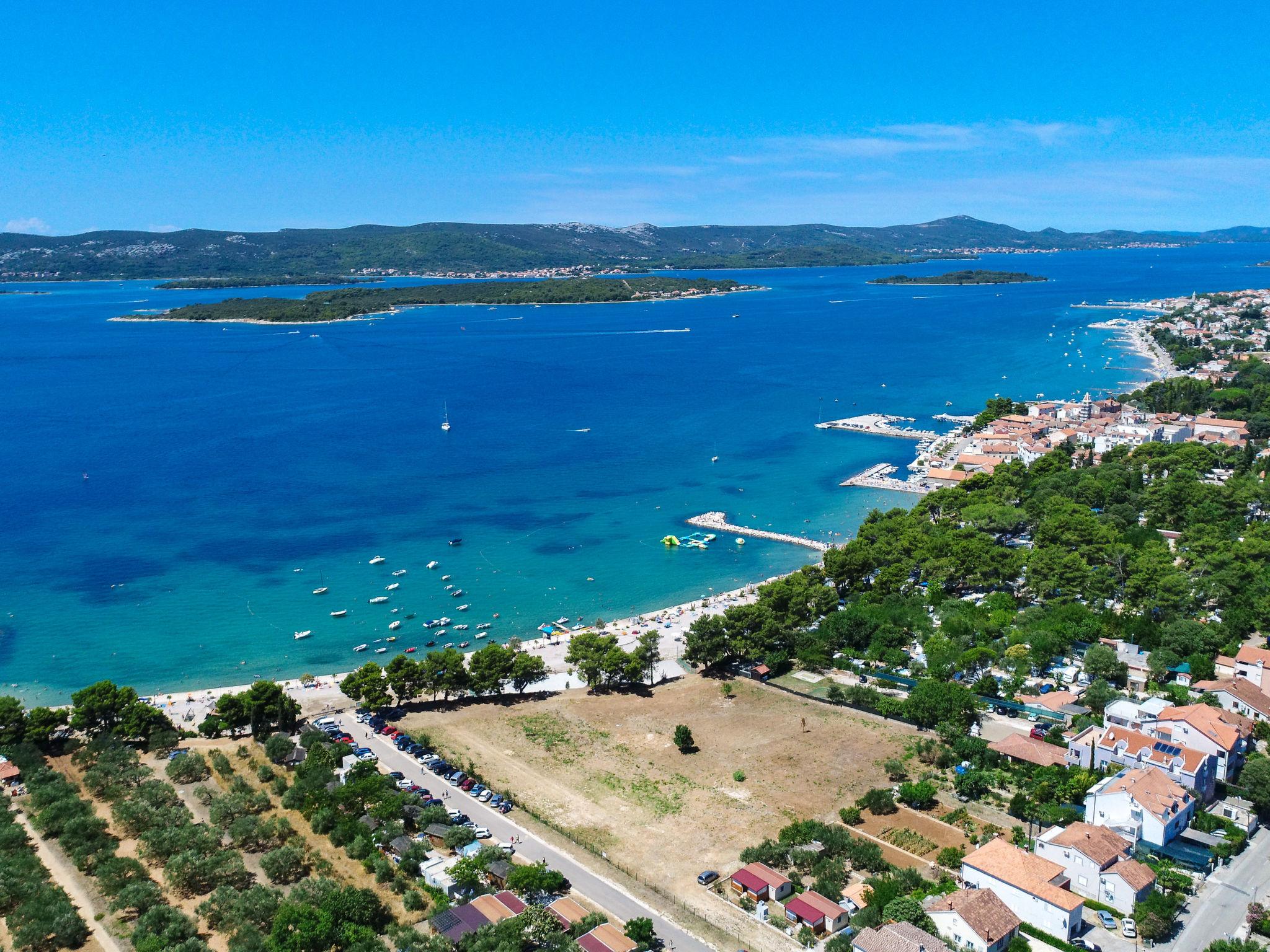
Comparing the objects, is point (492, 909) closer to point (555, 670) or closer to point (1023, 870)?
point (1023, 870)

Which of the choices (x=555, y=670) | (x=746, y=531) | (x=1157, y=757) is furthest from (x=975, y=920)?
(x=746, y=531)

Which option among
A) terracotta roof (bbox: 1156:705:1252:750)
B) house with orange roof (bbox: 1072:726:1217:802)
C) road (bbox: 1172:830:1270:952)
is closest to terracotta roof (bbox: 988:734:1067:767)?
house with orange roof (bbox: 1072:726:1217:802)

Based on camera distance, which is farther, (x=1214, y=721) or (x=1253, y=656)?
(x=1253, y=656)

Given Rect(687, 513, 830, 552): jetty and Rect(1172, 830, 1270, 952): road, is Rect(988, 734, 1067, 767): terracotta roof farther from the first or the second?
Rect(687, 513, 830, 552): jetty

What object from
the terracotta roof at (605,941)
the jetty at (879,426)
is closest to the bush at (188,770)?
the terracotta roof at (605,941)

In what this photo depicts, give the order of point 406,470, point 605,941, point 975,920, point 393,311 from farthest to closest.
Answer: point 393,311, point 406,470, point 605,941, point 975,920
